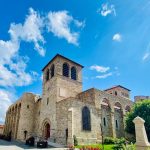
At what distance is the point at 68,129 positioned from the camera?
69.4 feet

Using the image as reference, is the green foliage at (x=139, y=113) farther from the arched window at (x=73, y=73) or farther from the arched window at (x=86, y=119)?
the arched window at (x=73, y=73)

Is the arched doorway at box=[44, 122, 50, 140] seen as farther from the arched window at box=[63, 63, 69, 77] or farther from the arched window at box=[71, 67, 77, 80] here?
the arched window at box=[71, 67, 77, 80]

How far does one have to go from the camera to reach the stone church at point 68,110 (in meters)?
22.8

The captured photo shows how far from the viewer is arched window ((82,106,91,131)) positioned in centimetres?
2327

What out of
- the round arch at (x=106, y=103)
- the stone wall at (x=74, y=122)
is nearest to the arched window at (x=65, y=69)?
the stone wall at (x=74, y=122)

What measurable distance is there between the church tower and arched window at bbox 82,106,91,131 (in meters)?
4.40

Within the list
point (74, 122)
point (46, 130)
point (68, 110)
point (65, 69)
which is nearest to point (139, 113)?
point (74, 122)

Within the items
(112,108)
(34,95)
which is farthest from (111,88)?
(34,95)

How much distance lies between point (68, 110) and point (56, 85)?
6.90 meters

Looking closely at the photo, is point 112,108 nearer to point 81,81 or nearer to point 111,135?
point 111,135

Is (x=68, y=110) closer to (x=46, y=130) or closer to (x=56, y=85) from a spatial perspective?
(x=56, y=85)

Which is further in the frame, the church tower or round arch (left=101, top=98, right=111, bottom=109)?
round arch (left=101, top=98, right=111, bottom=109)

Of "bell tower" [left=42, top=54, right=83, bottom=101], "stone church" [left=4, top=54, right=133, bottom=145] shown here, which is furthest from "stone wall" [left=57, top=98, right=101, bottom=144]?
"bell tower" [left=42, top=54, right=83, bottom=101]

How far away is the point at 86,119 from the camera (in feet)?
78.2
